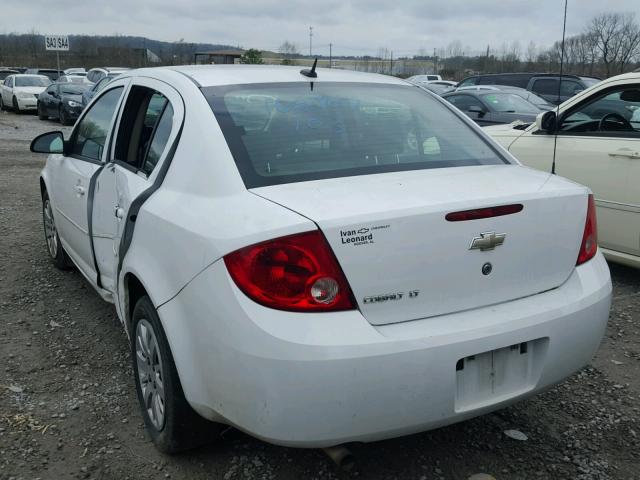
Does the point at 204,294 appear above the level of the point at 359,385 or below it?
above

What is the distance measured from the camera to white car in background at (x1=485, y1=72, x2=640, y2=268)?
185 inches

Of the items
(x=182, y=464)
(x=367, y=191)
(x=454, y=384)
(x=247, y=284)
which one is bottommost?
(x=182, y=464)

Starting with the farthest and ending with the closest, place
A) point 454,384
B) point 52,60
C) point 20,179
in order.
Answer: point 52,60 < point 20,179 < point 454,384

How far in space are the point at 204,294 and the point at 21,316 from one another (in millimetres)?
2722

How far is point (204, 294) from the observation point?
2.23 m

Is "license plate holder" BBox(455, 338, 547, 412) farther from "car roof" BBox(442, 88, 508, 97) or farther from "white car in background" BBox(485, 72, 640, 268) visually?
"car roof" BBox(442, 88, 508, 97)

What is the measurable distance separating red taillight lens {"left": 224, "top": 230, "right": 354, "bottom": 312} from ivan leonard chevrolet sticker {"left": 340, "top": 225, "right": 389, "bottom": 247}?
65 mm

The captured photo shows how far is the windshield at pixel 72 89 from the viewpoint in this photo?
66.3ft

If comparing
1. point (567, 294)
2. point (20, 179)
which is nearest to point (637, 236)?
point (567, 294)

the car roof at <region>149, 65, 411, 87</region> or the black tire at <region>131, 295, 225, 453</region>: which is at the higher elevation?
the car roof at <region>149, 65, 411, 87</region>

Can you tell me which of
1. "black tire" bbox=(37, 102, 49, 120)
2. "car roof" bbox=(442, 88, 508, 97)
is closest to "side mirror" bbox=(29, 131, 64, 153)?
"car roof" bbox=(442, 88, 508, 97)

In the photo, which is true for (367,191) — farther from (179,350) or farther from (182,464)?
(182,464)

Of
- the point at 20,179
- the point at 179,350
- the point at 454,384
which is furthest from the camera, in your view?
the point at 20,179

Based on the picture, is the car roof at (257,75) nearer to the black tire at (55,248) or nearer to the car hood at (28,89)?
the black tire at (55,248)
